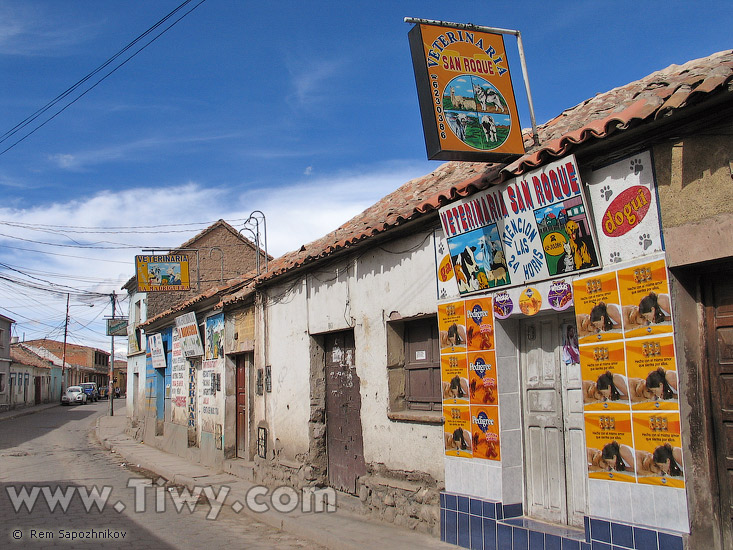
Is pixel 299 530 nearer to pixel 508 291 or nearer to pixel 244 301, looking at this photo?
pixel 508 291

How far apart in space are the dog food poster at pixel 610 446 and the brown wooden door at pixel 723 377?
0.59 m

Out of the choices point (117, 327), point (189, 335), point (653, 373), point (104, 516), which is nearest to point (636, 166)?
point (653, 373)

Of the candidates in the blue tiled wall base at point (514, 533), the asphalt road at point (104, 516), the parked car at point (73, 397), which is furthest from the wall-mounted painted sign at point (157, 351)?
the parked car at point (73, 397)

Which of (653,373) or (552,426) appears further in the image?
(552,426)

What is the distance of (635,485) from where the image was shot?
466cm

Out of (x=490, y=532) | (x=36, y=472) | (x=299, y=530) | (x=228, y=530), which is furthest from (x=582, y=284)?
(x=36, y=472)

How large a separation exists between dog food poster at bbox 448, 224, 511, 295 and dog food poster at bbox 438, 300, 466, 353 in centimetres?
21

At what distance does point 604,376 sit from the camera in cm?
497

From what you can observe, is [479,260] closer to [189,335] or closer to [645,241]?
[645,241]

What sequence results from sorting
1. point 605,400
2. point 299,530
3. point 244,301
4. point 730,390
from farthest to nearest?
point 244,301, point 299,530, point 605,400, point 730,390

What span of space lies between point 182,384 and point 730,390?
15.4 meters

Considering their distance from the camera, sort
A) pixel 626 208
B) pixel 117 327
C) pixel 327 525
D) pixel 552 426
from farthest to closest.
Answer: pixel 117 327
pixel 327 525
pixel 552 426
pixel 626 208

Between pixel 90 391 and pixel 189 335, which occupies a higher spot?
pixel 189 335
